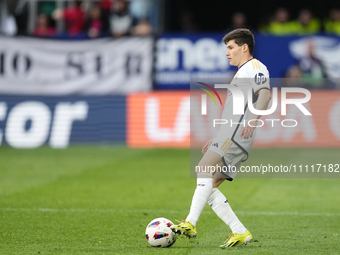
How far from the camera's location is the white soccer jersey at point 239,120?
5.73m

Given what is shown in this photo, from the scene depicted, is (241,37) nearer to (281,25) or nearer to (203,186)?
(203,186)

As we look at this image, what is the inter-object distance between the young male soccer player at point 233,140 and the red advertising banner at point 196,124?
30.1ft

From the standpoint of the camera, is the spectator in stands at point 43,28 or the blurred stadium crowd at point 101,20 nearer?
the blurred stadium crowd at point 101,20

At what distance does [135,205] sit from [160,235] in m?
2.88

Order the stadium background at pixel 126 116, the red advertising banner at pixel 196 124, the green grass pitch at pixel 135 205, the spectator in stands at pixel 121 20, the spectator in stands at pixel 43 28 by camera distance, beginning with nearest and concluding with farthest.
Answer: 1. the green grass pitch at pixel 135 205
2. the stadium background at pixel 126 116
3. the red advertising banner at pixel 196 124
4. the spectator in stands at pixel 121 20
5. the spectator in stands at pixel 43 28

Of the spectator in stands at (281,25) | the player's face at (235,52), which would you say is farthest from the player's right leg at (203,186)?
the spectator in stands at (281,25)

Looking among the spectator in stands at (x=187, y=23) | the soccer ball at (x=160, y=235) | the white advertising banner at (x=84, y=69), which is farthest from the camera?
the spectator in stands at (x=187, y=23)

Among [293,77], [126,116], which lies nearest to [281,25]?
[293,77]

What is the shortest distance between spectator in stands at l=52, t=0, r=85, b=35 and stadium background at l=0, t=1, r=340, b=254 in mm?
720

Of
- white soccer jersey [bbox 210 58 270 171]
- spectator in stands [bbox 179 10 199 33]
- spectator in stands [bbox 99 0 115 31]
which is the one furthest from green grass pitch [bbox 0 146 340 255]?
spectator in stands [bbox 179 10 199 33]

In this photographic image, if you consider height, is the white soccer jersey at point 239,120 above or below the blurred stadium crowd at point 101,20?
below

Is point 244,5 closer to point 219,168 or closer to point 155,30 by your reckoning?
point 155,30

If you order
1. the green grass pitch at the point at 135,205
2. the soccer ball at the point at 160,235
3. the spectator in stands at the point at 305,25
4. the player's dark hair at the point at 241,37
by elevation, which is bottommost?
the green grass pitch at the point at 135,205

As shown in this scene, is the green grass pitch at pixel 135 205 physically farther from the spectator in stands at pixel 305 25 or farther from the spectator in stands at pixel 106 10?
the spectator in stands at pixel 106 10
